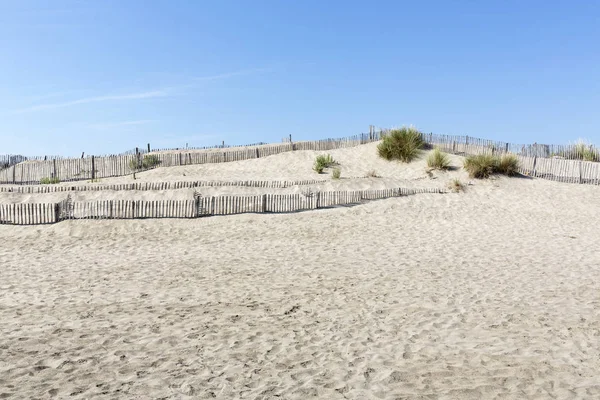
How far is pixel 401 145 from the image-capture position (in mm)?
25953

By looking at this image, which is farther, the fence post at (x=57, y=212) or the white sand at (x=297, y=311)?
the fence post at (x=57, y=212)

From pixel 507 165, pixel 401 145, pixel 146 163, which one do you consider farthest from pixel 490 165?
pixel 146 163

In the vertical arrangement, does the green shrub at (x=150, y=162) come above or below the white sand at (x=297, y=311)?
above

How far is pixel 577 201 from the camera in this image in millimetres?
19250

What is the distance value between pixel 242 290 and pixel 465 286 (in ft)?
12.3

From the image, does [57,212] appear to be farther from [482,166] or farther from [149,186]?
[482,166]

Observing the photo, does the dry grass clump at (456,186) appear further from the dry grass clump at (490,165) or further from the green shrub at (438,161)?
the green shrub at (438,161)

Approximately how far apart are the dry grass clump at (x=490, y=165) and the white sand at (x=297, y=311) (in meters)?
6.92

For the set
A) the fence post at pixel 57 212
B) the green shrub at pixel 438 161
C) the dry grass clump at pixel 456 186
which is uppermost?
the green shrub at pixel 438 161

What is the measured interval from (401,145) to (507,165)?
5685 mm

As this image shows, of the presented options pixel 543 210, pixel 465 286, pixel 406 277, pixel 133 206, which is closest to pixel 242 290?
pixel 406 277

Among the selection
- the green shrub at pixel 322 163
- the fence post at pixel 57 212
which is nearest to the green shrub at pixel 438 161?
the green shrub at pixel 322 163

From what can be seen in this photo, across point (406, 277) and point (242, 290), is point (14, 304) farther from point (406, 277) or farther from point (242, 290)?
point (406, 277)

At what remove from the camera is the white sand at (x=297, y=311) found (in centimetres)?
491
